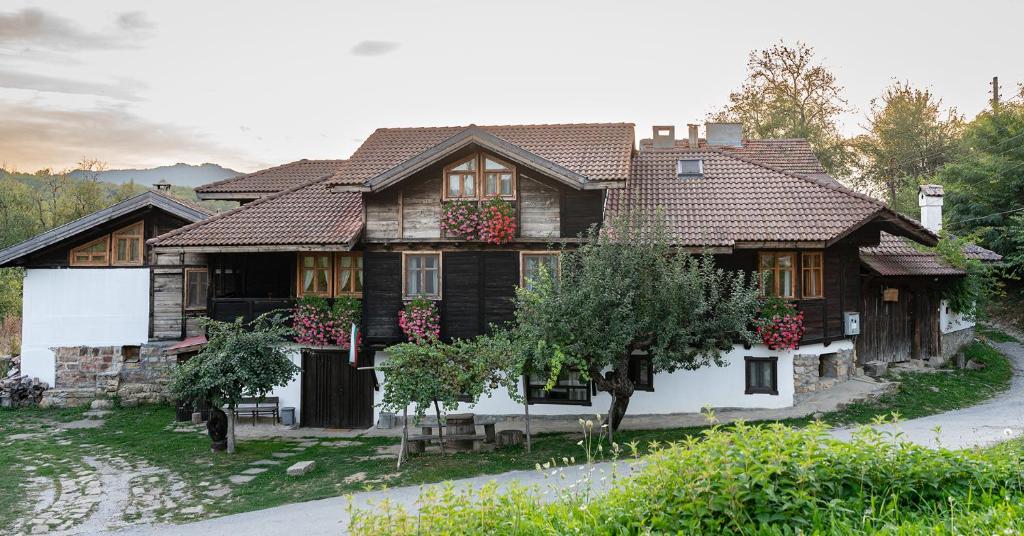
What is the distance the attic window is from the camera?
784 inches

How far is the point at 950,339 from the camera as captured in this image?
22.9 meters

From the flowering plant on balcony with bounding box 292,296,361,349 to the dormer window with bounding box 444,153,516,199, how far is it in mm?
3841

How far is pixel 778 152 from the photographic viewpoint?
77.0 feet


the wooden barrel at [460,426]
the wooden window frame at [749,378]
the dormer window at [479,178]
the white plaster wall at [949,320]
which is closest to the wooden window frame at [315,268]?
the dormer window at [479,178]

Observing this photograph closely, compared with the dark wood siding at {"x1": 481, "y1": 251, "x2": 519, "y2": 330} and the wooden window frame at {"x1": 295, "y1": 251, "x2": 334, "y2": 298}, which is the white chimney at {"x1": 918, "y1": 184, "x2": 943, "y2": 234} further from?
the wooden window frame at {"x1": 295, "y1": 251, "x2": 334, "y2": 298}

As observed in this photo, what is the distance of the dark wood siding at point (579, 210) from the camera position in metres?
17.2

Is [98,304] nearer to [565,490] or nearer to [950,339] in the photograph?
[565,490]

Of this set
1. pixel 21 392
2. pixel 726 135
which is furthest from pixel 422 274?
pixel 21 392

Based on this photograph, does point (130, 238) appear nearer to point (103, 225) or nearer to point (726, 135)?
point (103, 225)

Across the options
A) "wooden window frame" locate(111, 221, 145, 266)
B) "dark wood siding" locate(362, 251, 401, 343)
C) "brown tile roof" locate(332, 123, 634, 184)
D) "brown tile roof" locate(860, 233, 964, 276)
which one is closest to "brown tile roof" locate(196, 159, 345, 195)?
"wooden window frame" locate(111, 221, 145, 266)

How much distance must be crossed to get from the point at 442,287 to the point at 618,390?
207 inches

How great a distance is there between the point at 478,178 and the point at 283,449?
7946 mm

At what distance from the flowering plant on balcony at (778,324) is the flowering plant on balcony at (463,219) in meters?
7.09

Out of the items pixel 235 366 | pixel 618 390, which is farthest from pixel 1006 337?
pixel 235 366
